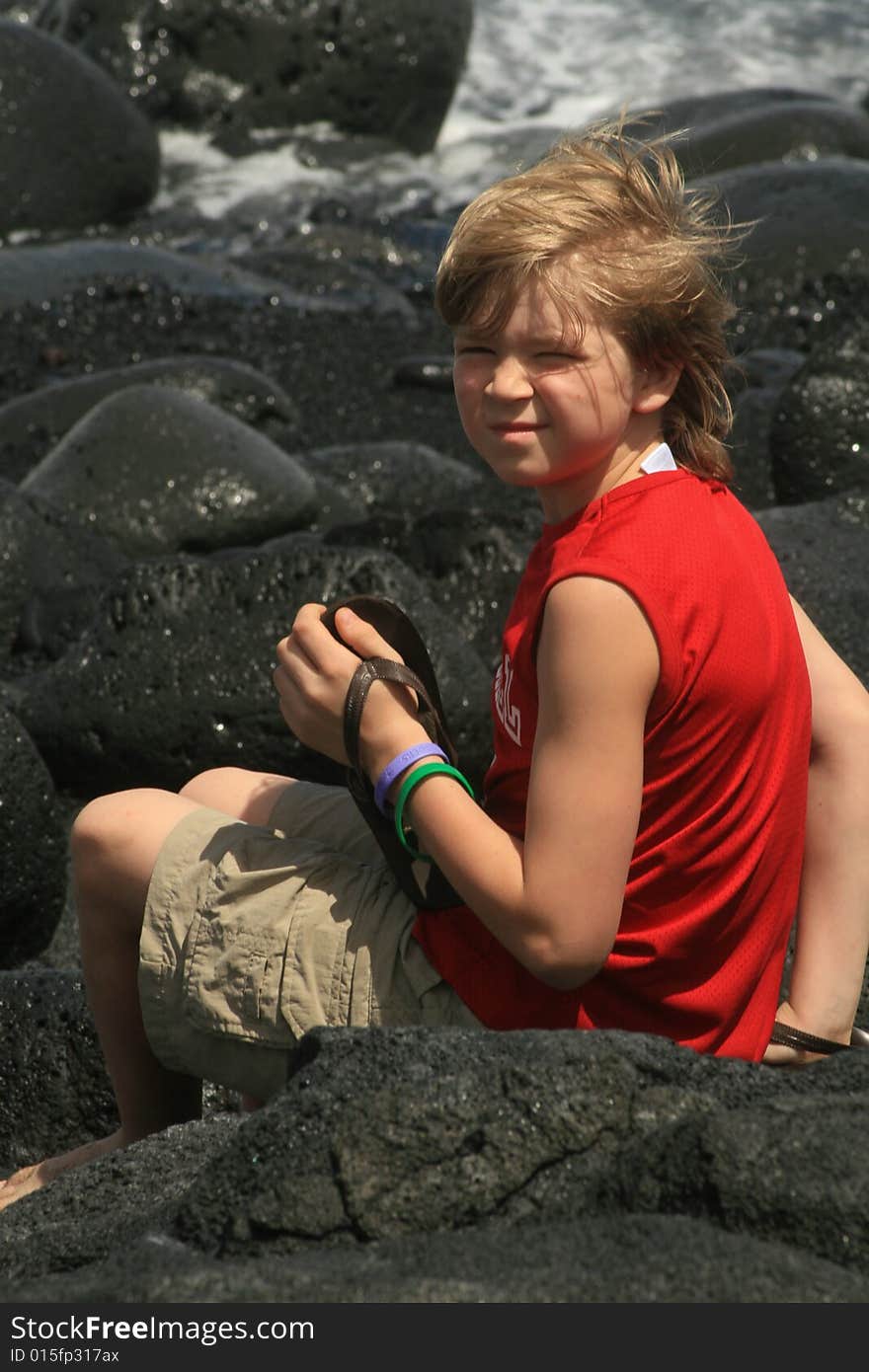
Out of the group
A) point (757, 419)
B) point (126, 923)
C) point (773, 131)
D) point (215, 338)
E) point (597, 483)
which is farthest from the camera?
point (773, 131)

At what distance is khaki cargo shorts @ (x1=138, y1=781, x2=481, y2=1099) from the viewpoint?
7.65ft

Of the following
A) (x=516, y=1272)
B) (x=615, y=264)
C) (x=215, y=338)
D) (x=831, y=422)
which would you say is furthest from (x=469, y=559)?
(x=215, y=338)

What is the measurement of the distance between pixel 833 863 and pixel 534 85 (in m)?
17.4

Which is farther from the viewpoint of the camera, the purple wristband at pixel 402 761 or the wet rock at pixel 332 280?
the wet rock at pixel 332 280

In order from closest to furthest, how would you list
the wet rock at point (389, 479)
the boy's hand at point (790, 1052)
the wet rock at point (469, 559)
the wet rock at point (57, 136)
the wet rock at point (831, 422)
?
1. the boy's hand at point (790, 1052)
2. the wet rock at point (469, 559)
3. the wet rock at point (831, 422)
4. the wet rock at point (389, 479)
5. the wet rock at point (57, 136)

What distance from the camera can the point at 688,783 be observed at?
2197 mm

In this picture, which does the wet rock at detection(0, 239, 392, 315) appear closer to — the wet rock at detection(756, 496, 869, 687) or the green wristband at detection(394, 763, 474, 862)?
the wet rock at detection(756, 496, 869, 687)

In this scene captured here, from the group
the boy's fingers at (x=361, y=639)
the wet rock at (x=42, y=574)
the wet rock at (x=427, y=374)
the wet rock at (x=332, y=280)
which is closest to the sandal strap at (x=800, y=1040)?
the boy's fingers at (x=361, y=639)

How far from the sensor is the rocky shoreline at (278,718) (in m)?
1.77

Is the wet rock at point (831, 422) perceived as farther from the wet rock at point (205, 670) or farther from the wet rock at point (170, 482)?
the wet rock at point (205, 670)

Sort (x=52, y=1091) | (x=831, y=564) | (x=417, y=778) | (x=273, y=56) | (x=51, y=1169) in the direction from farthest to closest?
(x=273, y=56)
(x=831, y=564)
(x=52, y=1091)
(x=51, y=1169)
(x=417, y=778)

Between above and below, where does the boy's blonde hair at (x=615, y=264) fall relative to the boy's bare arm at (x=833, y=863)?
above

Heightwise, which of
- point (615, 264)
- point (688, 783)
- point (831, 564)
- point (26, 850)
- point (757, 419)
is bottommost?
point (757, 419)

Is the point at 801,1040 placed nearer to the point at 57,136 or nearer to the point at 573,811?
the point at 573,811
